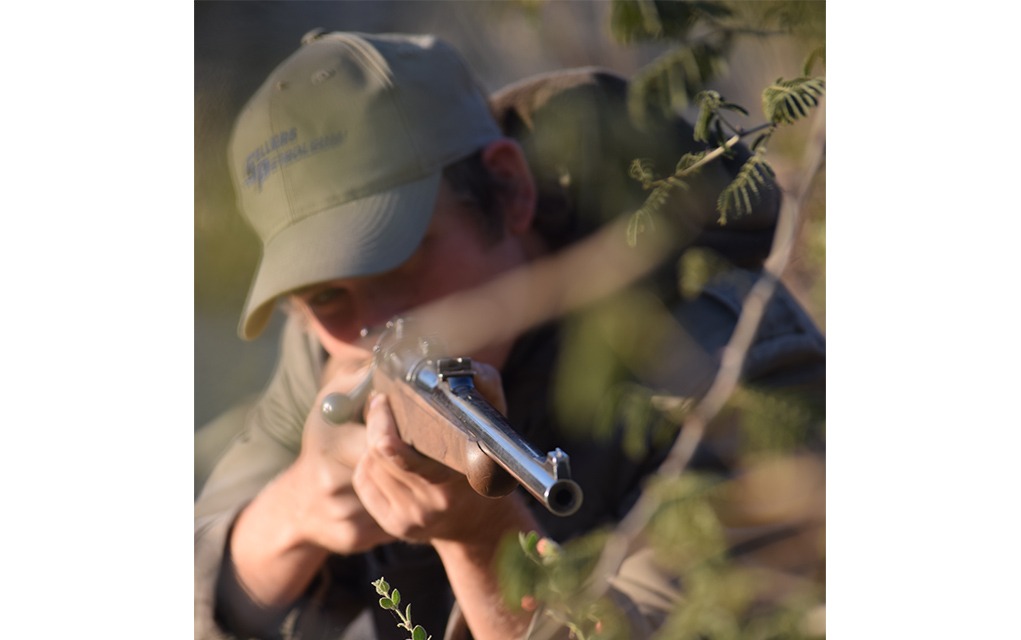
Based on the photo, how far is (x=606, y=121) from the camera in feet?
3.84

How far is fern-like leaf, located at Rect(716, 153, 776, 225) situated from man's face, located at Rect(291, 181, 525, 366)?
0.22 m

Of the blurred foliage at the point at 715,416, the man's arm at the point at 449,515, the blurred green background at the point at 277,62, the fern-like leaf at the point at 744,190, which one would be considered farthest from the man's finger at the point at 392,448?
the fern-like leaf at the point at 744,190

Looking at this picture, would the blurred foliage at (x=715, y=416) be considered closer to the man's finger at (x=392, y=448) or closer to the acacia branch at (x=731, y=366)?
the acacia branch at (x=731, y=366)

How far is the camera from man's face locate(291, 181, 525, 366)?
1185 millimetres

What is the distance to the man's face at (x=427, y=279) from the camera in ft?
3.89

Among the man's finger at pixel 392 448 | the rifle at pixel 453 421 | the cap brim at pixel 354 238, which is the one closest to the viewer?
the rifle at pixel 453 421

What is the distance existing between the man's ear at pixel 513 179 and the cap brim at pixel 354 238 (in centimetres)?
7

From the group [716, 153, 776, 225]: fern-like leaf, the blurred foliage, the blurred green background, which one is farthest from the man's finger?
[716, 153, 776, 225]: fern-like leaf

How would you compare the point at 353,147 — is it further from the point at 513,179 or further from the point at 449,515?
the point at 449,515

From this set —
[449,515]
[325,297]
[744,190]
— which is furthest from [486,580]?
[744,190]

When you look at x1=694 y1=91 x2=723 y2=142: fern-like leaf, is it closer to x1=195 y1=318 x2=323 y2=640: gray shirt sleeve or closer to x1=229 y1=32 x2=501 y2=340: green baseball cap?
x1=229 y1=32 x2=501 y2=340: green baseball cap

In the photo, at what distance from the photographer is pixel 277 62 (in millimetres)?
1238
